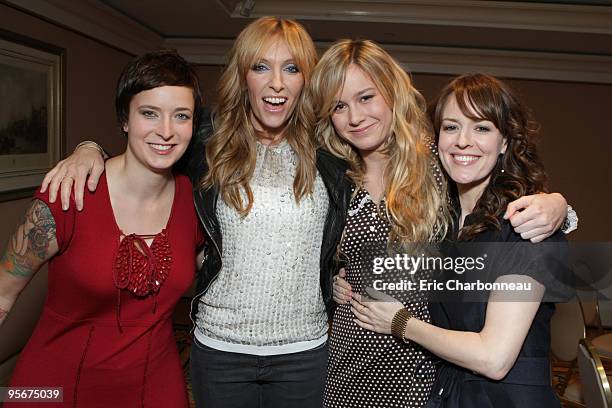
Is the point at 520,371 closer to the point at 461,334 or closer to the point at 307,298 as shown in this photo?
the point at 461,334

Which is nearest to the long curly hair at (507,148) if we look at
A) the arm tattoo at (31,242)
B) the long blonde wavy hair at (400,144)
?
the long blonde wavy hair at (400,144)

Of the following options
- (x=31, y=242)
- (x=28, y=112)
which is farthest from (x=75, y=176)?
(x=28, y=112)

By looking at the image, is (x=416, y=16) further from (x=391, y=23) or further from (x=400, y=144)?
(x=400, y=144)

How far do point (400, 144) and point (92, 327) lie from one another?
1.13m

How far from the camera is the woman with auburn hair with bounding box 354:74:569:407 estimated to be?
1.41 m

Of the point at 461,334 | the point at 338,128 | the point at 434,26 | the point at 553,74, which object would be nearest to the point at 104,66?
the point at 434,26

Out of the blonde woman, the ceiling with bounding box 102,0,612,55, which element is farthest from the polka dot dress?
the ceiling with bounding box 102,0,612,55

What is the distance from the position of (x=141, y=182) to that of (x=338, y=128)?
0.69 meters

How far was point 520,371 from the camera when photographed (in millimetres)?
1473

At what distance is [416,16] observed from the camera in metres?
4.52

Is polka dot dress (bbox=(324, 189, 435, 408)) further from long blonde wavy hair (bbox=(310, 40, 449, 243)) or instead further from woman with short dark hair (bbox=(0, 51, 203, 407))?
Result: woman with short dark hair (bbox=(0, 51, 203, 407))

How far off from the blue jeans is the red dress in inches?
9.6

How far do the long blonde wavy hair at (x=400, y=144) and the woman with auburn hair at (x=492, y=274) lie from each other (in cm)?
13

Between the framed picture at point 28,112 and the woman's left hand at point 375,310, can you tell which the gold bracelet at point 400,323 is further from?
the framed picture at point 28,112
